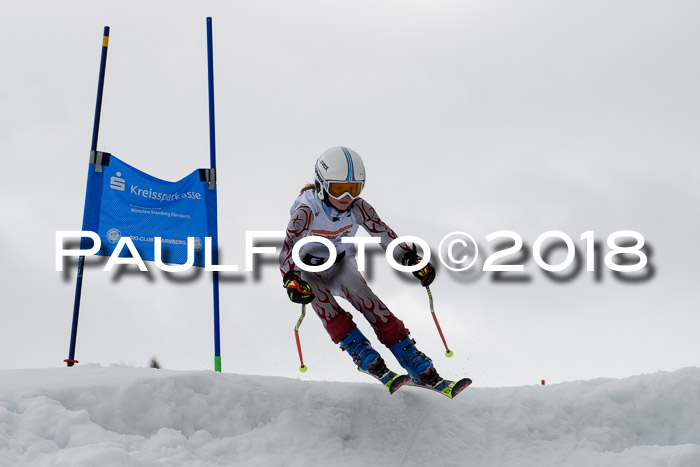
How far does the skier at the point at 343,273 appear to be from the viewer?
6.52m

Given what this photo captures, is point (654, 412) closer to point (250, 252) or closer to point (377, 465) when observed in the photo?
point (377, 465)

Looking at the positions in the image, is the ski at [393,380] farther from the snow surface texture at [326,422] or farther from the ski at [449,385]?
the snow surface texture at [326,422]

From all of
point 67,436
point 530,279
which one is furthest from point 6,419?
point 530,279

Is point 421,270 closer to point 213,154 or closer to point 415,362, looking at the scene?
point 415,362

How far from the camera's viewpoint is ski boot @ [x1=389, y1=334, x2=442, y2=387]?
6.53m

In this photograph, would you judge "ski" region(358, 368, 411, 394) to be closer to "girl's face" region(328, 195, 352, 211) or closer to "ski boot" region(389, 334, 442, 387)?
"ski boot" region(389, 334, 442, 387)

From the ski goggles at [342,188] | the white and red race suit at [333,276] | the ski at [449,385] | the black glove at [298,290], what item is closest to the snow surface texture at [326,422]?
the ski at [449,385]

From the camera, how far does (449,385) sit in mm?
6434

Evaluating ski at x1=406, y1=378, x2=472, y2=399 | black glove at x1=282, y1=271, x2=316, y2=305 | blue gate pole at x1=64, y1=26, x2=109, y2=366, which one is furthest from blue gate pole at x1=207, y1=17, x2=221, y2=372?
ski at x1=406, y1=378, x2=472, y2=399

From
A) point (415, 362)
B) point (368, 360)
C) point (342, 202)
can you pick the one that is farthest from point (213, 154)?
point (415, 362)

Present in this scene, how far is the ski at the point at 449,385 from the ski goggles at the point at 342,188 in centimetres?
172

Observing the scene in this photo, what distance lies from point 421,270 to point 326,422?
170 centimetres

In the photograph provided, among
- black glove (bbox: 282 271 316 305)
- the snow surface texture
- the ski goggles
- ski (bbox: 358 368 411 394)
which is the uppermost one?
the ski goggles

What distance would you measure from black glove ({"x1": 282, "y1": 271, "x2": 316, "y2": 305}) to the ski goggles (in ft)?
2.71
